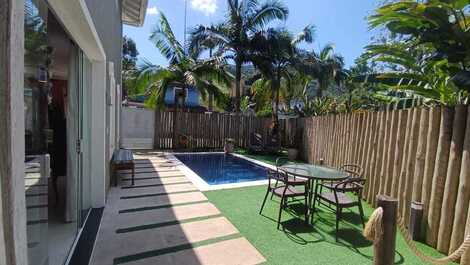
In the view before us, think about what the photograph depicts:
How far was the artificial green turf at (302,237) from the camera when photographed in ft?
9.66

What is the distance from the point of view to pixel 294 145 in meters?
10.8

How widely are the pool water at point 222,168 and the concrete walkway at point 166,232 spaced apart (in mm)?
1870

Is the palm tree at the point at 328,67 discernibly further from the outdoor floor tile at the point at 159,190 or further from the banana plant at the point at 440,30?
the outdoor floor tile at the point at 159,190

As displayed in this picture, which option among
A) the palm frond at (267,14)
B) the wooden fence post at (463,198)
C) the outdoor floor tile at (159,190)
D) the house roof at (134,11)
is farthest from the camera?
the palm frond at (267,14)

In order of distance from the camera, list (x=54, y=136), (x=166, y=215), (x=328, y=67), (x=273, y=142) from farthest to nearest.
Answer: (x=328, y=67) < (x=273, y=142) < (x=166, y=215) < (x=54, y=136)

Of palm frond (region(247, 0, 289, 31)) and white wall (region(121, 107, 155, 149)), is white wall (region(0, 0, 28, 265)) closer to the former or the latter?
palm frond (region(247, 0, 289, 31))

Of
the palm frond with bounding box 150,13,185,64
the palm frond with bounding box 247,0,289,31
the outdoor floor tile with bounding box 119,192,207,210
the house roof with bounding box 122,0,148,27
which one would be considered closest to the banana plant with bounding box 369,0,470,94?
the outdoor floor tile with bounding box 119,192,207,210

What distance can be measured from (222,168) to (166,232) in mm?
5268

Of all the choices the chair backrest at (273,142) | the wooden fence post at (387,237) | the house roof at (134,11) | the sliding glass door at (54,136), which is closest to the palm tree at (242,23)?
the house roof at (134,11)

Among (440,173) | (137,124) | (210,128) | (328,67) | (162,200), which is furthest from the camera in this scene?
(328,67)

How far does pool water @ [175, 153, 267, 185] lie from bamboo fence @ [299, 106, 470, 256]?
3.09 metres

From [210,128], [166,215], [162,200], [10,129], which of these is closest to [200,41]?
[210,128]

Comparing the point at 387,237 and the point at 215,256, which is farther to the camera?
the point at 215,256

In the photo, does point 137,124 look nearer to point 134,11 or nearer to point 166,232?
point 134,11
